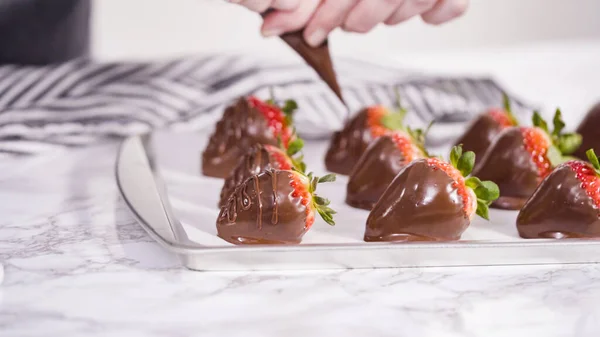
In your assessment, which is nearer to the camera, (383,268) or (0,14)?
(383,268)

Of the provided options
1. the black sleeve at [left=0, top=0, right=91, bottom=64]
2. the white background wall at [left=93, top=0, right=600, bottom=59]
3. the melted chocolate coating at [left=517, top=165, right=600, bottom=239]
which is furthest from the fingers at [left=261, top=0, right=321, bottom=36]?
the white background wall at [left=93, top=0, right=600, bottom=59]

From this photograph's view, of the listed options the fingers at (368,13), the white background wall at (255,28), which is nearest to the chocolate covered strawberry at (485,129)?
the fingers at (368,13)

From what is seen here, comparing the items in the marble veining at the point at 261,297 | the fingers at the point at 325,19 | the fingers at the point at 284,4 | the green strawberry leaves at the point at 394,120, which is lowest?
the marble veining at the point at 261,297

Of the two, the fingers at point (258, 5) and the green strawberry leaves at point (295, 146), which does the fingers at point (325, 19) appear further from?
the green strawberry leaves at point (295, 146)

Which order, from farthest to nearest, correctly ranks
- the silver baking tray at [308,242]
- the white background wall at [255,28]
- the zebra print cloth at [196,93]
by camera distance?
the white background wall at [255,28] → the zebra print cloth at [196,93] → the silver baking tray at [308,242]

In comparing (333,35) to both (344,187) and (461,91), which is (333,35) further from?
Answer: (344,187)

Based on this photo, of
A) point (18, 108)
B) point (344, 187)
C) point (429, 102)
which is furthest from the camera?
point (429, 102)

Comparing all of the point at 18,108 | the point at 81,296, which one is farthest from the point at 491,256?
the point at 18,108

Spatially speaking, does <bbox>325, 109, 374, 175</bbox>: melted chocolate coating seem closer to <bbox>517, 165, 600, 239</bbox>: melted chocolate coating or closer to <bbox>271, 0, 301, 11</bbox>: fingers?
<bbox>271, 0, 301, 11</bbox>: fingers
